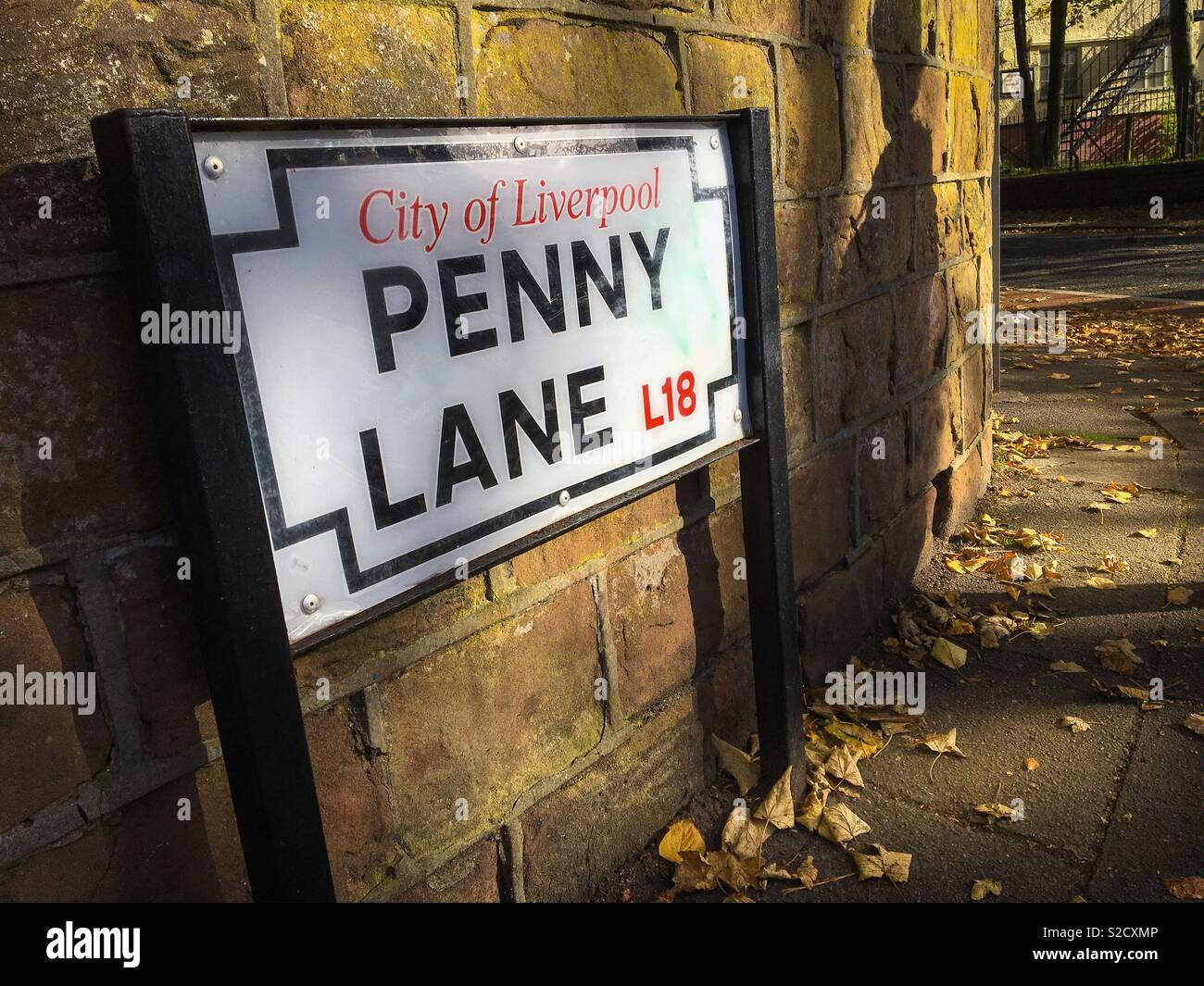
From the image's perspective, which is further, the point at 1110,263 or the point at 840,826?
the point at 1110,263

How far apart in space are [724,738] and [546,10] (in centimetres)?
172

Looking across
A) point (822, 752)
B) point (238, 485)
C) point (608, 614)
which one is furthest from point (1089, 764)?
point (238, 485)

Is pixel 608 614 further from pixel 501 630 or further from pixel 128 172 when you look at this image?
pixel 128 172

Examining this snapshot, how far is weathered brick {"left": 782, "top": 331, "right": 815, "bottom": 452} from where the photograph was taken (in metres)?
2.71

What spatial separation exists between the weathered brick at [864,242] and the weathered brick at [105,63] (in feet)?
6.26

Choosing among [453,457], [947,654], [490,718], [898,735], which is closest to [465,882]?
[490,718]

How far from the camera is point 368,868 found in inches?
65.5

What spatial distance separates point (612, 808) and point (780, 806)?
0.44m

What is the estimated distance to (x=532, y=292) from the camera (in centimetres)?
166

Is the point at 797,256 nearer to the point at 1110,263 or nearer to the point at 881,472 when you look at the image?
the point at 881,472

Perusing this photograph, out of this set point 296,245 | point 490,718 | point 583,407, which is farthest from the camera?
point 490,718

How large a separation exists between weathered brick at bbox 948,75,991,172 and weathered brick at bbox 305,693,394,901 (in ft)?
11.3

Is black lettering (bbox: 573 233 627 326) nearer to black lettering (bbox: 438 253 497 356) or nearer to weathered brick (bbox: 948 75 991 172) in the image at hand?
black lettering (bbox: 438 253 497 356)

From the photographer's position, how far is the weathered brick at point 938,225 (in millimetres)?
3672
